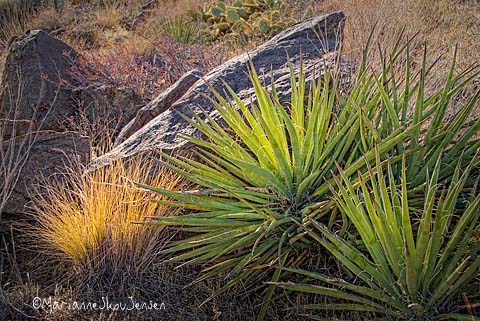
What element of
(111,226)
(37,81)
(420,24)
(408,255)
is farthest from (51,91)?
(408,255)

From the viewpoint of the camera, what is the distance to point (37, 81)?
6.04m

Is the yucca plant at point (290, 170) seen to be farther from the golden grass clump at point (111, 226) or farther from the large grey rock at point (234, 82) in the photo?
the large grey rock at point (234, 82)

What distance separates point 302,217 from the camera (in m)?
2.97

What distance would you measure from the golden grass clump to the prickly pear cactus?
17.4ft


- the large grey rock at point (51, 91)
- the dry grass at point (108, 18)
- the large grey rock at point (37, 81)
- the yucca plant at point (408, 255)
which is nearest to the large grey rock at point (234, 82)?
the yucca plant at point (408, 255)

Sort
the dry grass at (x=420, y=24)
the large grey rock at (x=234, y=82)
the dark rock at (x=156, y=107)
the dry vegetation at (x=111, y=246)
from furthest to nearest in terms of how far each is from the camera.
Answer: the dry grass at (x=420, y=24), the dark rock at (x=156, y=107), the large grey rock at (x=234, y=82), the dry vegetation at (x=111, y=246)

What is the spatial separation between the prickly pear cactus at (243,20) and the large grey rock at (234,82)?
353 centimetres

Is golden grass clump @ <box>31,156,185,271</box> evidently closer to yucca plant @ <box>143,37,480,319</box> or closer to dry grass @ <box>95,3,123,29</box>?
yucca plant @ <box>143,37,480,319</box>

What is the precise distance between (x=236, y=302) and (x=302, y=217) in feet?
2.18

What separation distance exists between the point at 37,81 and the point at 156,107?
83.0 inches

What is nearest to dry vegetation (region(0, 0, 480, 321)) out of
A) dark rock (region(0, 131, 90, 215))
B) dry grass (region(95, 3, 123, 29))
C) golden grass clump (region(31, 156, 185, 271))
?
golden grass clump (region(31, 156, 185, 271))

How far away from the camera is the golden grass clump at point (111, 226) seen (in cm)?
337

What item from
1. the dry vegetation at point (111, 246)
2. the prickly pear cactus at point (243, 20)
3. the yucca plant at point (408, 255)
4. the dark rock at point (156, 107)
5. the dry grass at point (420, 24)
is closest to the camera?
the yucca plant at point (408, 255)

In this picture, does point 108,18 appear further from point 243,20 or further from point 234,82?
point 234,82
